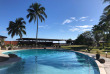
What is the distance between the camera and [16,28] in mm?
33031

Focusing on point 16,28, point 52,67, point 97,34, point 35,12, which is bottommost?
point 52,67

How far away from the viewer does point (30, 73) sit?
716 centimetres

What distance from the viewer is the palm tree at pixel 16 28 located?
3281 centimetres

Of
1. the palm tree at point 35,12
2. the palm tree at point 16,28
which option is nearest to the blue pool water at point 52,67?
the palm tree at point 35,12

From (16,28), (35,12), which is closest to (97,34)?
(35,12)

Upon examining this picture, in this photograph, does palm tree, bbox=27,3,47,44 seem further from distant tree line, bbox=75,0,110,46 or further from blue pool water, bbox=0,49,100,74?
blue pool water, bbox=0,49,100,74

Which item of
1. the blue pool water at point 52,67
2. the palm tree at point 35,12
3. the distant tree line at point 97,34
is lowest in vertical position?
the blue pool water at point 52,67

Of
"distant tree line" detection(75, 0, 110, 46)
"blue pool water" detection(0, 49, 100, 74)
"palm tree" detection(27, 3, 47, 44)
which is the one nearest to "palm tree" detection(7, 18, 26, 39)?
"palm tree" detection(27, 3, 47, 44)

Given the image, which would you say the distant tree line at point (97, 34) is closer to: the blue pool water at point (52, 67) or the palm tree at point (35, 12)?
the palm tree at point (35, 12)

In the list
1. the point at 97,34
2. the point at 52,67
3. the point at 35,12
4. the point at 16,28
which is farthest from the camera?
the point at 97,34

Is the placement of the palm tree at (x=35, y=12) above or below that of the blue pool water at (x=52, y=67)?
above

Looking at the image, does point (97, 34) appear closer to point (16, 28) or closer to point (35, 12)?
point (35, 12)

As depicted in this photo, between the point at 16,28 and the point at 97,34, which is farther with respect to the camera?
the point at 97,34

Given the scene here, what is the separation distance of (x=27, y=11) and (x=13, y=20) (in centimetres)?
788
